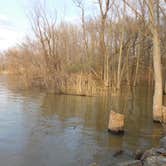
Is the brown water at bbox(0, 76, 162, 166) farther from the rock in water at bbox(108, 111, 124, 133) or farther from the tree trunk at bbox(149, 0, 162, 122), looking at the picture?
the tree trunk at bbox(149, 0, 162, 122)

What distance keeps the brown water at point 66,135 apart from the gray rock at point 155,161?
3.19 ft

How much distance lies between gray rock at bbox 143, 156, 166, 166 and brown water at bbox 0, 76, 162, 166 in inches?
38.3

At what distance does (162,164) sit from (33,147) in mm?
3691

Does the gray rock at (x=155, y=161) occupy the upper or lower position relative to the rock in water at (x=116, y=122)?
lower

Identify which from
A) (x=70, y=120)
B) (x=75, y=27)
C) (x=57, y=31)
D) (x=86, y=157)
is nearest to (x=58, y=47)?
(x=57, y=31)

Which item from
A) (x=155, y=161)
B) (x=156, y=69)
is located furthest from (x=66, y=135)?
(x=156, y=69)

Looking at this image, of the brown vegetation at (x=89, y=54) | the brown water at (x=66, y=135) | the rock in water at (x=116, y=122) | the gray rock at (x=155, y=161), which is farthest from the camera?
the brown vegetation at (x=89, y=54)

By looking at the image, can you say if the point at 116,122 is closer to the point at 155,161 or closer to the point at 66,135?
the point at 66,135

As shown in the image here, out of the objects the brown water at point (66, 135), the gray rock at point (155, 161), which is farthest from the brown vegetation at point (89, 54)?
the gray rock at point (155, 161)

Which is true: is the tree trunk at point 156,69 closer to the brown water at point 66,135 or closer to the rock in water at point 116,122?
the brown water at point 66,135

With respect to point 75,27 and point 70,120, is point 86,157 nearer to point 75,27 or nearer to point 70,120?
point 70,120

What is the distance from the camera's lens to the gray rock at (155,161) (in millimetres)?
5418

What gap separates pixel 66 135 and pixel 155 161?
398 cm

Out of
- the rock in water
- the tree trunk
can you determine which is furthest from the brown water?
the tree trunk
